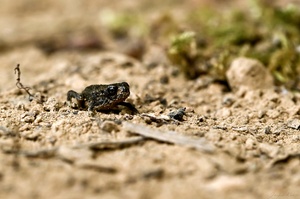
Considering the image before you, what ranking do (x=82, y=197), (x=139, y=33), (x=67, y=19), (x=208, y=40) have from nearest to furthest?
1. (x=82, y=197)
2. (x=208, y=40)
3. (x=139, y=33)
4. (x=67, y=19)

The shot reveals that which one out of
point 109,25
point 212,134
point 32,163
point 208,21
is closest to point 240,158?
point 212,134

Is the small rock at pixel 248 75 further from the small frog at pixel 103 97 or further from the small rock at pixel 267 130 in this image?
the small frog at pixel 103 97

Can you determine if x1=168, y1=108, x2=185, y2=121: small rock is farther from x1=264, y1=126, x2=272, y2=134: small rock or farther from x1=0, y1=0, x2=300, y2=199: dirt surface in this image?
x1=264, y1=126, x2=272, y2=134: small rock

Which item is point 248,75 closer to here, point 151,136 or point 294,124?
point 294,124

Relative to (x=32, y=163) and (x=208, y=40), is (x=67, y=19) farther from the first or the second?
(x=32, y=163)

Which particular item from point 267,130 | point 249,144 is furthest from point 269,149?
point 267,130

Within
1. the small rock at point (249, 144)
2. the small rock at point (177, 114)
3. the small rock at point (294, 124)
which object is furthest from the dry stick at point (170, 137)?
the small rock at point (294, 124)

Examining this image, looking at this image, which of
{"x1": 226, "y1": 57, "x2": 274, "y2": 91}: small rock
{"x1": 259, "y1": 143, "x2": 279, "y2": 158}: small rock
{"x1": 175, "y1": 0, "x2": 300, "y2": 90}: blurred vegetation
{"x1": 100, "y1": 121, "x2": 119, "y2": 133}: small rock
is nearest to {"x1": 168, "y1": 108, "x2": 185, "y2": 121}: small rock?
{"x1": 100, "y1": 121, "x2": 119, "y2": 133}: small rock

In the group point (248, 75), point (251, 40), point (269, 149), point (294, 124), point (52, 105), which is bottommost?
point (269, 149)
